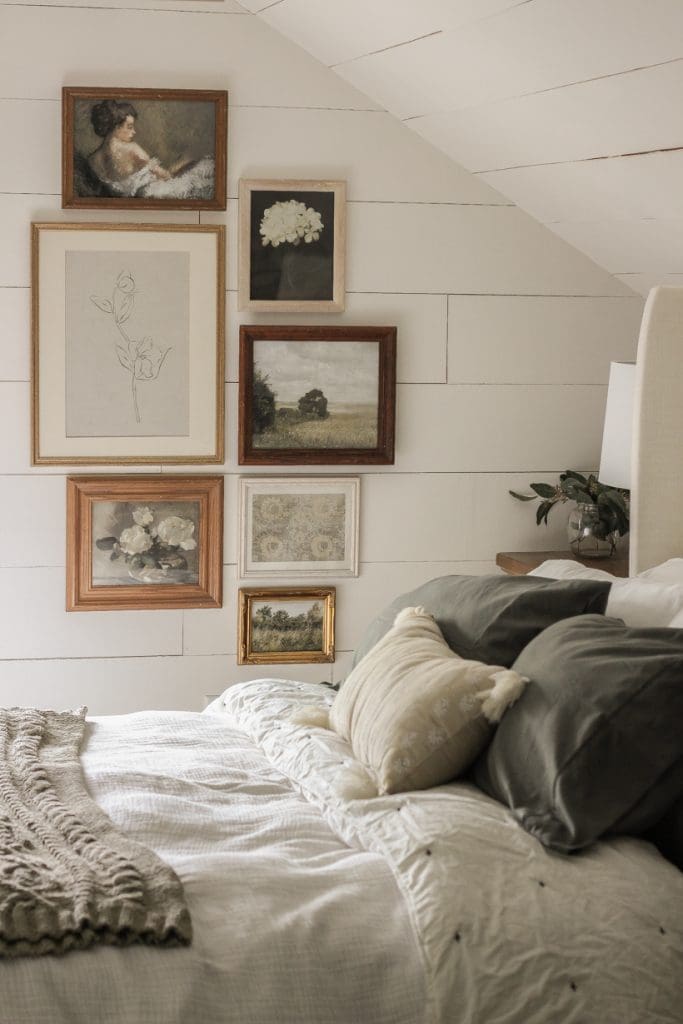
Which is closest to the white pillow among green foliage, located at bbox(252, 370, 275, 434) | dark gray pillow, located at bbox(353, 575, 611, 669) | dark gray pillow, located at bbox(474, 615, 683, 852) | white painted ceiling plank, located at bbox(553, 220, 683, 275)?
dark gray pillow, located at bbox(353, 575, 611, 669)

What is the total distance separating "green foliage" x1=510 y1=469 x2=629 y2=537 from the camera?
11.0 feet

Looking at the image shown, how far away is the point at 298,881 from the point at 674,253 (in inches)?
85.4

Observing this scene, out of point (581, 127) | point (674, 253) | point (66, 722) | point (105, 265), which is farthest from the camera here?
point (105, 265)

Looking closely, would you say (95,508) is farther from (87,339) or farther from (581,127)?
(581,127)

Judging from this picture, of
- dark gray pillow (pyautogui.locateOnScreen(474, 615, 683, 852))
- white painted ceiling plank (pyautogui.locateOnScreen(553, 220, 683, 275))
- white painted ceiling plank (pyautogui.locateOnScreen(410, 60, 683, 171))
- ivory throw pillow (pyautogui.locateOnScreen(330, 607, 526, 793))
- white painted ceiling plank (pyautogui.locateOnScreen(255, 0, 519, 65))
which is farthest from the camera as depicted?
white painted ceiling plank (pyautogui.locateOnScreen(553, 220, 683, 275))

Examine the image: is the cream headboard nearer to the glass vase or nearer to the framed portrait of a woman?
the glass vase

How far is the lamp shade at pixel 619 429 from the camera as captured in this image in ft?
10.1

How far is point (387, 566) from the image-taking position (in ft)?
11.8

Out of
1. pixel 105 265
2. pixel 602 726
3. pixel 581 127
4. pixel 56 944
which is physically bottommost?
pixel 56 944

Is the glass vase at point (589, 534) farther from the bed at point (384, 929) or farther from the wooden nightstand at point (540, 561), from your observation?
the bed at point (384, 929)

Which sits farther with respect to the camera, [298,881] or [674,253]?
[674,253]

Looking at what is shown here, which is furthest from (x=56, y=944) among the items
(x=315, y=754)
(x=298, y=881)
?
(x=315, y=754)

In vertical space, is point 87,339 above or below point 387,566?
above

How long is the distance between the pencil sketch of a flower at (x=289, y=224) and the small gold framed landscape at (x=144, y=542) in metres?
0.72
